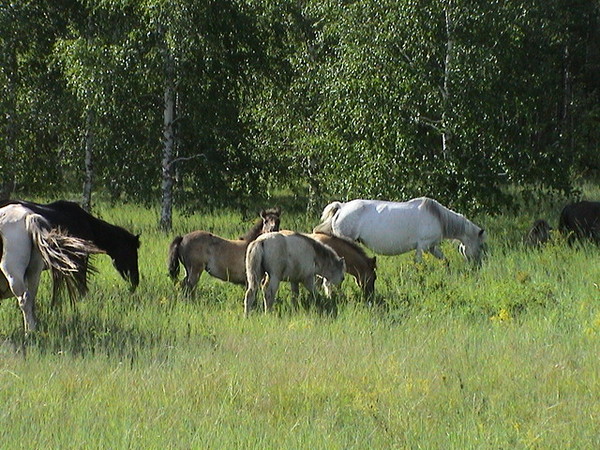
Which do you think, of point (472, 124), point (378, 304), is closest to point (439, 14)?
point (472, 124)

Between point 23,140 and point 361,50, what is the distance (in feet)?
30.2

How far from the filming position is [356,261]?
12.5 meters

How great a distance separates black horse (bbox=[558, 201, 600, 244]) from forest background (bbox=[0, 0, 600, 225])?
1398 mm

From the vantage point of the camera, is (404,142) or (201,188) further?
(201,188)

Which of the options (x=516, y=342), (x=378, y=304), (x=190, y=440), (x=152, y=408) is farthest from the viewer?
(x=378, y=304)

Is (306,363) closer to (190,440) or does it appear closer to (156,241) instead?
(190,440)

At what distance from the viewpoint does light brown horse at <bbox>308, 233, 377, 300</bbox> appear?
1227 centimetres

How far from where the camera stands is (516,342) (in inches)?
374

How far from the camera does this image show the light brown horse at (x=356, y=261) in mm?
12273

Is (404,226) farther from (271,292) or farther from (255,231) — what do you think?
(271,292)

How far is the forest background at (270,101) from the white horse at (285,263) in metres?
6.88

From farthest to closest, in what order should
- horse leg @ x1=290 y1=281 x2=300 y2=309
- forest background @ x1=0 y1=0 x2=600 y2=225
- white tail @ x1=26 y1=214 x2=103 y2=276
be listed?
forest background @ x1=0 y1=0 x2=600 y2=225 < horse leg @ x1=290 y1=281 x2=300 y2=309 < white tail @ x1=26 y1=214 x2=103 y2=276

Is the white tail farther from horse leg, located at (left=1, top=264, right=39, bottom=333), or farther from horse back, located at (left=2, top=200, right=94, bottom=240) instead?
horse back, located at (left=2, top=200, right=94, bottom=240)

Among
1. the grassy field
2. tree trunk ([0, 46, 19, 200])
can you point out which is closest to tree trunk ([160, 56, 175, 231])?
tree trunk ([0, 46, 19, 200])
